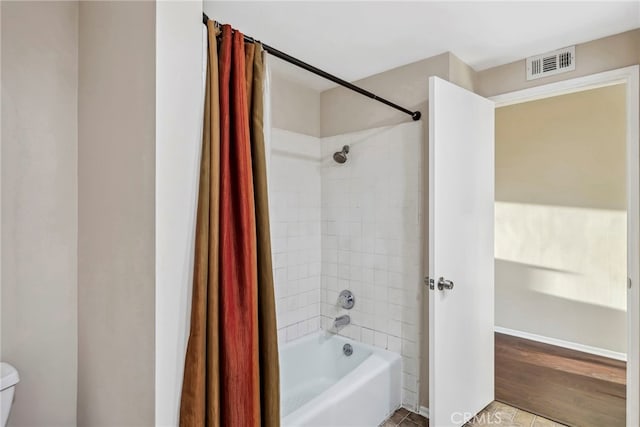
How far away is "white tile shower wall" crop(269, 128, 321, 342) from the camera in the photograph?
2.65 meters

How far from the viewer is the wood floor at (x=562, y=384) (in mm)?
2281

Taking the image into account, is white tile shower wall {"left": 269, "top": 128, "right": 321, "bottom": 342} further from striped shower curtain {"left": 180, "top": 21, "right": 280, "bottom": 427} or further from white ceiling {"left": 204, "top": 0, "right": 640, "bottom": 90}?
striped shower curtain {"left": 180, "top": 21, "right": 280, "bottom": 427}

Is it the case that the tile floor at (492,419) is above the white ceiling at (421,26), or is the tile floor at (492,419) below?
below

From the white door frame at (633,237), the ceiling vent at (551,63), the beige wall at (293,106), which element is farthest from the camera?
the beige wall at (293,106)

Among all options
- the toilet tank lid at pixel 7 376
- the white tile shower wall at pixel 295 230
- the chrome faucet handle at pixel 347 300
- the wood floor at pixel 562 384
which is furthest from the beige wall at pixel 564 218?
the toilet tank lid at pixel 7 376

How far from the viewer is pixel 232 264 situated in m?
1.18

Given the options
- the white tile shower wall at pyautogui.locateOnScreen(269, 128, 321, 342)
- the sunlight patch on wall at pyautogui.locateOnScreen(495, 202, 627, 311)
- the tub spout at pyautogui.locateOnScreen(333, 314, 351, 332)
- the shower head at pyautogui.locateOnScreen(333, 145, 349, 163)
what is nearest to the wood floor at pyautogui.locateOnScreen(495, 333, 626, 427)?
the sunlight patch on wall at pyautogui.locateOnScreen(495, 202, 627, 311)

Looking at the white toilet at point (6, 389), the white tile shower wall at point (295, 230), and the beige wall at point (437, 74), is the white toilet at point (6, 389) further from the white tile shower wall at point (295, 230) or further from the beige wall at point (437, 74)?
the beige wall at point (437, 74)

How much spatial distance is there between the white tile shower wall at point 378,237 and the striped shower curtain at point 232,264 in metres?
1.38

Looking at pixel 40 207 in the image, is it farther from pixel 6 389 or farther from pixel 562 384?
pixel 562 384

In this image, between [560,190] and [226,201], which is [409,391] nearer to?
[226,201]

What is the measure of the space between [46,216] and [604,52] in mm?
3022

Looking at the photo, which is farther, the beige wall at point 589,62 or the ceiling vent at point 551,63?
the ceiling vent at point 551,63

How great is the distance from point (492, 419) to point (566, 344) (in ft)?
5.72
